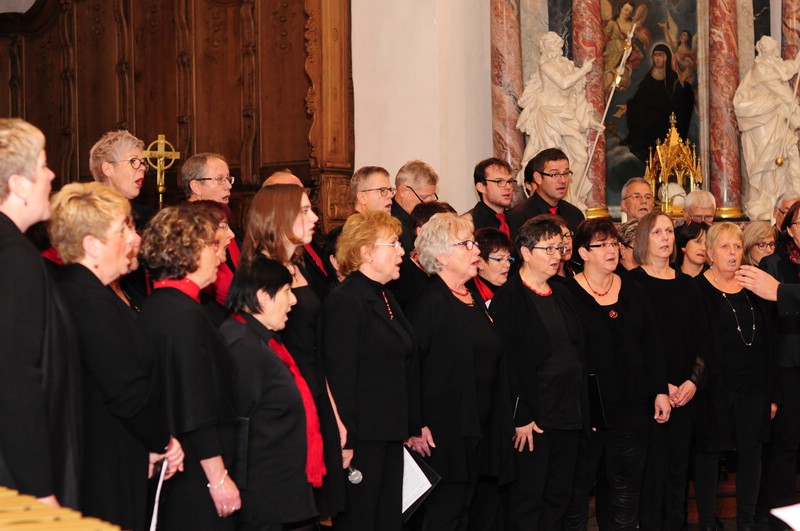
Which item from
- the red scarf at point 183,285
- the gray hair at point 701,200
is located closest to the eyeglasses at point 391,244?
the red scarf at point 183,285

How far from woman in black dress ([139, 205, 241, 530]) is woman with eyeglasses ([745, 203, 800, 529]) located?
397 cm

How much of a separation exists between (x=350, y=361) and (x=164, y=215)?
1.23 metres

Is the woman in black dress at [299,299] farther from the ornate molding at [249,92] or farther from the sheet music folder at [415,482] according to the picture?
the ornate molding at [249,92]

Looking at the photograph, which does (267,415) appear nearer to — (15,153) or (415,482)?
(415,482)

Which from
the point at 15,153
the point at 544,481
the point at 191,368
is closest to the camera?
the point at 15,153

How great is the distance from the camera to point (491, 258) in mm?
6035

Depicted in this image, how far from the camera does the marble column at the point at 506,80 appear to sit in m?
9.98

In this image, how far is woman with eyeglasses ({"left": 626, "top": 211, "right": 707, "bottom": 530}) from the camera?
20.1ft

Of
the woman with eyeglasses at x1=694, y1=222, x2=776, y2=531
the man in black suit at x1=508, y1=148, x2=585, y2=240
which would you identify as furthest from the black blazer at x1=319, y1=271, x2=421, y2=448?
the man in black suit at x1=508, y1=148, x2=585, y2=240

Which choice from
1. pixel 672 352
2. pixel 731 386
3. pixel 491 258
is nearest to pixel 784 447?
pixel 731 386

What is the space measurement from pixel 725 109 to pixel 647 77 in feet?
2.93

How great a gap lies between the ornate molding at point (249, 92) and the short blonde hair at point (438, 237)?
5941mm

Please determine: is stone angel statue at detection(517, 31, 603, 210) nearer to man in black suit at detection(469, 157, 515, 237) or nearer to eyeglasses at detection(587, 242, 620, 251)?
man in black suit at detection(469, 157, 515, 237)

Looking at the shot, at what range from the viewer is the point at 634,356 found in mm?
5965
